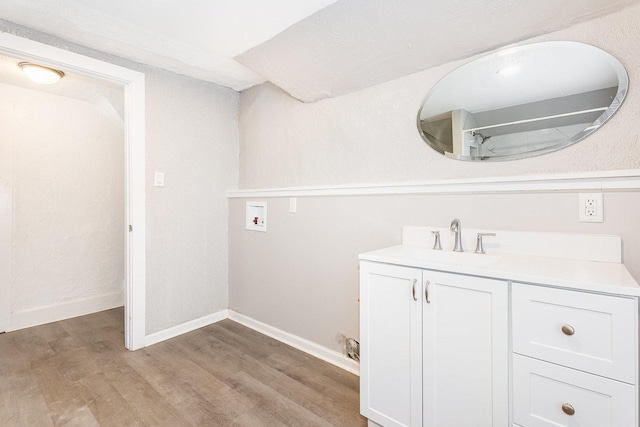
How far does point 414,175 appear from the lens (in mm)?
1771

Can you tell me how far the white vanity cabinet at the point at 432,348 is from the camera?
1.10m

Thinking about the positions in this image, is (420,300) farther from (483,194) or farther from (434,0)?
(434,0)

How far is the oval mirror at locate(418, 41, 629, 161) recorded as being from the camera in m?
1.27

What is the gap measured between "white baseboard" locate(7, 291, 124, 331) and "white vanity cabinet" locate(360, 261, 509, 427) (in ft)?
10.1

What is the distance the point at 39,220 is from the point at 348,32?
322 cm

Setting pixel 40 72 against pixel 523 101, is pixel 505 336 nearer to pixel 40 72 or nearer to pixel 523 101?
pixel 523 101

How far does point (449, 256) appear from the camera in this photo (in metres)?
1.56

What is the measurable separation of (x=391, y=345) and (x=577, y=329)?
67 centimetres

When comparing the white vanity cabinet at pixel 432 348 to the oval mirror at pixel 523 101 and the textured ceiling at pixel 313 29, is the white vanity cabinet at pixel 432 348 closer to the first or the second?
the oval mirror at pixel 523 101

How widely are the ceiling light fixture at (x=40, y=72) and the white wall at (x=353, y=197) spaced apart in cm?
142

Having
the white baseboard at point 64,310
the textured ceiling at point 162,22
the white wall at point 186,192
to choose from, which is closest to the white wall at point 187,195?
the white wall at point 186,192

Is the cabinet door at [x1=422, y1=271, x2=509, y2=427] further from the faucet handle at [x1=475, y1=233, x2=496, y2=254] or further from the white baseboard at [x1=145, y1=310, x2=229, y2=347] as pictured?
the white baseboard at [x1=145, y1=310, x2=229, y2=347]

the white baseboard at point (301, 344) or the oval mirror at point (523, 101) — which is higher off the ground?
the oval mirror at point (523, 101)

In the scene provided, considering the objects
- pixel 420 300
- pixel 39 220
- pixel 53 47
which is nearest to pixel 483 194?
pixel 420 300
